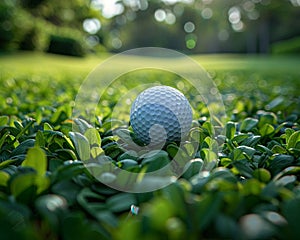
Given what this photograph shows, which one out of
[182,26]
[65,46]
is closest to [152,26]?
[182,26]

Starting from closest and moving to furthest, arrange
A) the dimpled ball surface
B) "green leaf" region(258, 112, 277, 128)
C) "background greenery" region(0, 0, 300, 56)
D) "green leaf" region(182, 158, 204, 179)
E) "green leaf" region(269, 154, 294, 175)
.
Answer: "green leaf" region(182, 158, 204, 179), "green leaf" region(269, 154, 294, 175), the dimpled ball surface, "green leaf" region(258, 112, 277, 128), "background greenery" region(0, 0, 300, 56)

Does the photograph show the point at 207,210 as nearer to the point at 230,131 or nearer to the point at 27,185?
the point at 27,185

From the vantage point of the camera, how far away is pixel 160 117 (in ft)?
4.98

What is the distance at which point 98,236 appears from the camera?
2.24ft

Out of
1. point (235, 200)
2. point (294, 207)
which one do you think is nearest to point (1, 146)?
point (235, 200)

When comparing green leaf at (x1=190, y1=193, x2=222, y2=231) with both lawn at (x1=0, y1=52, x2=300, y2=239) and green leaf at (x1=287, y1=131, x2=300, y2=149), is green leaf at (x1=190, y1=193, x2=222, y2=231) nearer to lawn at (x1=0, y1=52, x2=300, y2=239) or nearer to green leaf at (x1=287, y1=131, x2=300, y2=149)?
lawn at (x1=0, y1=52, x2=300, y2=239)

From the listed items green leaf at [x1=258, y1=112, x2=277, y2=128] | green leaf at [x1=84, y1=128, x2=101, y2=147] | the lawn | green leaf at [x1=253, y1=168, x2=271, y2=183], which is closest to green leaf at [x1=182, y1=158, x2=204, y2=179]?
the lawn

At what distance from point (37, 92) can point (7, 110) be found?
137 cm

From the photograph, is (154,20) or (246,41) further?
(154,20)

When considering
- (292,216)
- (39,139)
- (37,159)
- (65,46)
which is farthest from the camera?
(65,46)

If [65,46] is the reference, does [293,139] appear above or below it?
above

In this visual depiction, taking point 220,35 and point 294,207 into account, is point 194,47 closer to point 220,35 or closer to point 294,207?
point 220,35

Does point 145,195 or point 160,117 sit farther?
point 160,117

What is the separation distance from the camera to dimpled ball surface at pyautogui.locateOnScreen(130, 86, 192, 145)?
4.85ft
